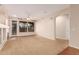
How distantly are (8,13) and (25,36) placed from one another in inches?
20.2

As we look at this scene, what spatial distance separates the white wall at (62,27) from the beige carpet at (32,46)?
101 mm

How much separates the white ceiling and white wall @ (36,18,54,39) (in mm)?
150

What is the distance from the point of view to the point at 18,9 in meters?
1.66

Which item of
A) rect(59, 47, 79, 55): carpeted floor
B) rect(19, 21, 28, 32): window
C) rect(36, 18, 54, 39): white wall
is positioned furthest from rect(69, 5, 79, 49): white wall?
rect(19, 21, 28, 32): window

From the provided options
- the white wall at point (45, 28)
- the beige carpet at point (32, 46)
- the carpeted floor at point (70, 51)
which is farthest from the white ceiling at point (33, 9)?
the carpeted floor at point (70, 51)

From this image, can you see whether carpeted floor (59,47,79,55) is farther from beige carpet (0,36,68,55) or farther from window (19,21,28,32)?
window (19,21,28,32)

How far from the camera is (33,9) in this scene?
1694mm

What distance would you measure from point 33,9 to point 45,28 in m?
0.44

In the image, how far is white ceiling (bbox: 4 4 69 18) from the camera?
5.32ft

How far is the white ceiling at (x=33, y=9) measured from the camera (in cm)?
162

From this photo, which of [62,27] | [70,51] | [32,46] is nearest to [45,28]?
[62,27]

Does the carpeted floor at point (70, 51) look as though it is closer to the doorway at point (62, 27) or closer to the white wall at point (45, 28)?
the doorway at point (62, 27)
